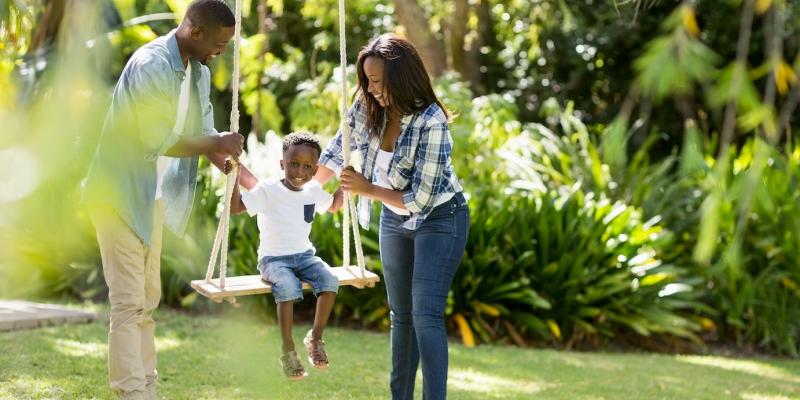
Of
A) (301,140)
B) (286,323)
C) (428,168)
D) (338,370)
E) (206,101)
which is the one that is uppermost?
(206,101)

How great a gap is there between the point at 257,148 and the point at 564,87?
511cm

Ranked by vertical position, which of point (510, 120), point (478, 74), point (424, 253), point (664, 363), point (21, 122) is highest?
point (478, 74)

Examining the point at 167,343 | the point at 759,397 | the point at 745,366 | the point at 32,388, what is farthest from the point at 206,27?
the point at 745,366

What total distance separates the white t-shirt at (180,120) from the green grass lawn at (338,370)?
4.34 feet

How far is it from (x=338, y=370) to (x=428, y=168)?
7.62ft

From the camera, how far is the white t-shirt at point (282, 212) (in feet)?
12.9

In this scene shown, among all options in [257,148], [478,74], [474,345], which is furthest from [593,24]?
[474,345]

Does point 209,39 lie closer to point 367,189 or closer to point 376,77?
point 376,77

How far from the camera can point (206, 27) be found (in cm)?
353

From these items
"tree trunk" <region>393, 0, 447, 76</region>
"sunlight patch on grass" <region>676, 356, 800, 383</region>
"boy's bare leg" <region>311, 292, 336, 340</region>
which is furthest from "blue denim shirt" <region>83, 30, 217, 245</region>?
"tree trunk" <region>393, 0, 447, 76</region>

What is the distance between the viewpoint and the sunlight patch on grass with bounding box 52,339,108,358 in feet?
18.8

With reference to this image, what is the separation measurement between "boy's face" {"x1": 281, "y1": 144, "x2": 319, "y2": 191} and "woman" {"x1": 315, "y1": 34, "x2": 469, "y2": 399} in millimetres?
135

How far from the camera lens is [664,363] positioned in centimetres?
667

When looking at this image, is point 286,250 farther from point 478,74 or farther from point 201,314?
point 478,74
